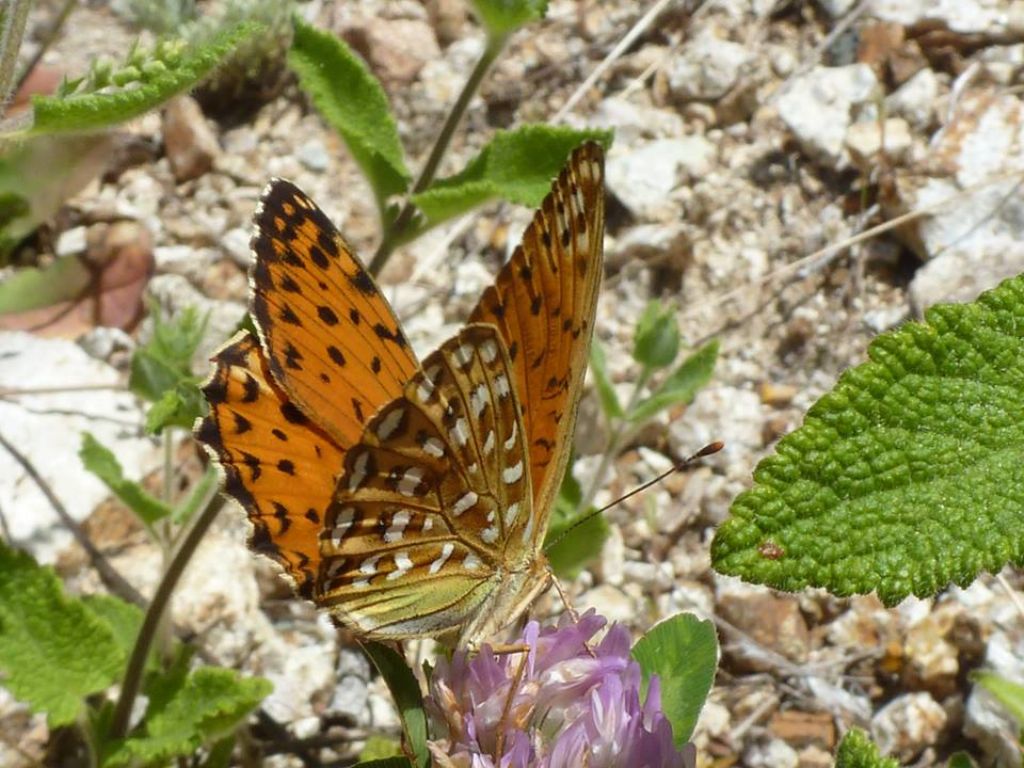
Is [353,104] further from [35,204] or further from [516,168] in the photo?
[35,204]

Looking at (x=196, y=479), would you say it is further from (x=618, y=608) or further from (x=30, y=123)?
(x=30, y=123)

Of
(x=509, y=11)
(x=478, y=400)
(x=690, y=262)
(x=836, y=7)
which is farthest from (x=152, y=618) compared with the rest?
(x=836, y=7)

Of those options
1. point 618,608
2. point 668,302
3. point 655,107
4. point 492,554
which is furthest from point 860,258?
point 492,554

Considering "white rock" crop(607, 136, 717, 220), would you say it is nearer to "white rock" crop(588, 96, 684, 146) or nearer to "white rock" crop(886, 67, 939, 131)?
"white rock" crop(588, 96, 684, 146)

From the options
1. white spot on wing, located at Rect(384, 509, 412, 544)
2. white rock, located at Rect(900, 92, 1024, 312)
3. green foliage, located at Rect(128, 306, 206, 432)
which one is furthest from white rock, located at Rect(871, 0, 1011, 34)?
white spot on wing, located at Rect(384, 509, 412, 544)

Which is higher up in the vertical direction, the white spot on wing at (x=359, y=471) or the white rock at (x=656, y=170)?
the white spot on wing at (x=359, y=471)

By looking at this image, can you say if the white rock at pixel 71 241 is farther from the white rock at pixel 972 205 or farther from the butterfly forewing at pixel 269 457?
the white rock at pixel 972 205

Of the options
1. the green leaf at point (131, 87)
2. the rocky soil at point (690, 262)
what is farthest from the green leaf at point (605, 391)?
the green leaf at point (131, 87)
